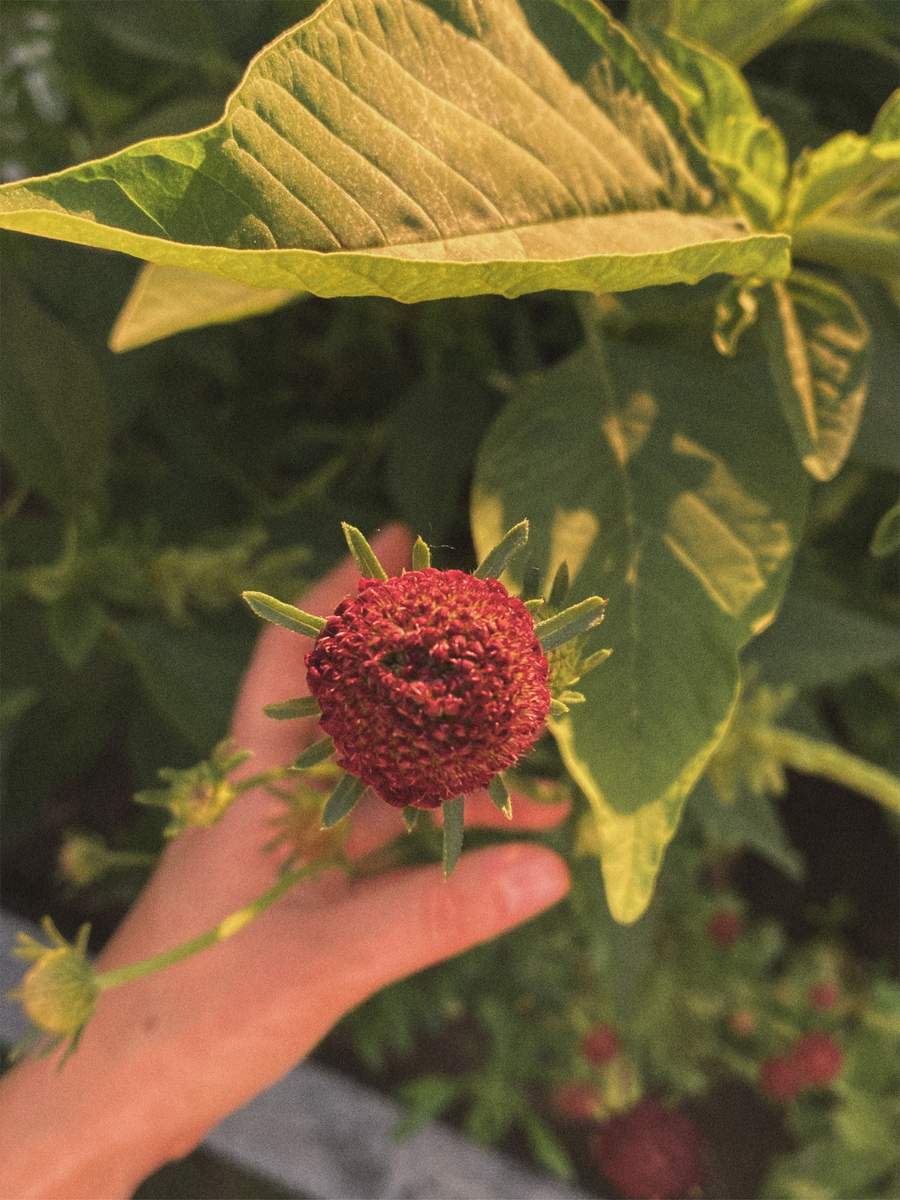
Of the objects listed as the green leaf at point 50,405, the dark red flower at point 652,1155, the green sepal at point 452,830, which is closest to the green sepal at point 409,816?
the green sepal at point 452,830

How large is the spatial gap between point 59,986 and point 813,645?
1.16ft

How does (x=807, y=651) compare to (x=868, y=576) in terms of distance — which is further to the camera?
(x=868, y=576)

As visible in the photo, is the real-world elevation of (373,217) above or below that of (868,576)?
above

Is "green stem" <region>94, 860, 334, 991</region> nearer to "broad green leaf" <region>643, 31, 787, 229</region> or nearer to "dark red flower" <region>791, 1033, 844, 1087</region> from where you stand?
"broad green leaf" <region>643, 31, 787, 229</region>

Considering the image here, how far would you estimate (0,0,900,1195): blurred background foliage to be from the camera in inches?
18.5

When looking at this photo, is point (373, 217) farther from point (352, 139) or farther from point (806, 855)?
point (806, 855)

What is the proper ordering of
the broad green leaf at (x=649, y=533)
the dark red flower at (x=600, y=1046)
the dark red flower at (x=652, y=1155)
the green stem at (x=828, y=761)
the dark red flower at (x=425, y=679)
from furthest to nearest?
the dark red flower at (x=600, y=1046), the dark red flower at (x=652, y=1155), the green stem at (x=828, y=761), the broad green leaf at (x=649, y=533), the dark red flower at (x=425, y=679)

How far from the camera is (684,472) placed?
1.13 ft

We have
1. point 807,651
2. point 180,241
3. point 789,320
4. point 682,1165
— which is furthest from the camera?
point 682,1165

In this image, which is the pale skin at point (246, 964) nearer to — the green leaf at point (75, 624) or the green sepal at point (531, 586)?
the green leaf at point (75, 624)

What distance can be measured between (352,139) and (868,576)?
0.55m

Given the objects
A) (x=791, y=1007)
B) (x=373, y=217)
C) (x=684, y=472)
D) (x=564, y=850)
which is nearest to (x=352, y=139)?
(x=373, y=217)

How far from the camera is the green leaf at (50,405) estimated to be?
0.47 meters

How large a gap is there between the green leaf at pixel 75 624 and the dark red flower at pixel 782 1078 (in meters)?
0.60
